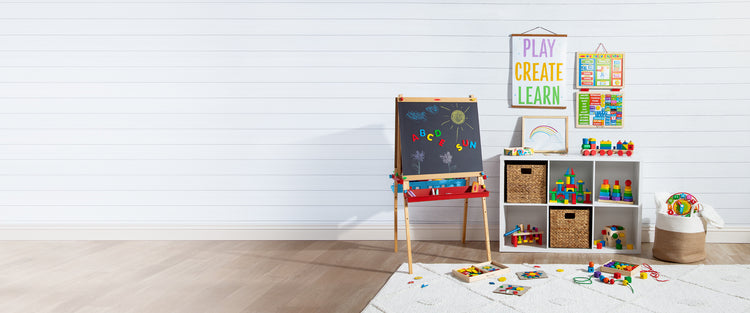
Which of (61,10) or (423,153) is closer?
(423,153)

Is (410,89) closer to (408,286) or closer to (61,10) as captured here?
(408,286)

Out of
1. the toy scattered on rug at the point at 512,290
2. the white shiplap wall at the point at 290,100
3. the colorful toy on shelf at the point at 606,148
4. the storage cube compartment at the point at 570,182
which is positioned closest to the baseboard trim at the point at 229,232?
the white shiplap wall at the point at 290,100

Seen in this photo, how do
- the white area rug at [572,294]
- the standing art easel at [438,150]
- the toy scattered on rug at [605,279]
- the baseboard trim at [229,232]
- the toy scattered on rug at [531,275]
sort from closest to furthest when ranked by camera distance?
the white area rug at [572,294]
the toy scattered on rug at [605,279]
the toy scattered on rug at [531,275]
the standing art easel at [438,150]
the baseboard trim at [229,232]

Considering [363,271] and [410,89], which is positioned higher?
Answer: [410,89]

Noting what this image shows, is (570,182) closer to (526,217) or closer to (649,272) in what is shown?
(526,217)

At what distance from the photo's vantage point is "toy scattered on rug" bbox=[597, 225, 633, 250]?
A: 138 inches

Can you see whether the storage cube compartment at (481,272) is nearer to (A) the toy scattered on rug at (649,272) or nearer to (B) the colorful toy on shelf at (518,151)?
(A) the toy scattered on rug at (649,272)

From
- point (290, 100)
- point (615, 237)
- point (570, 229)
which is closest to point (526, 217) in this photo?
point (570, 229)

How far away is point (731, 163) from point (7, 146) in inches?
230

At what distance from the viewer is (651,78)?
3.71 metres

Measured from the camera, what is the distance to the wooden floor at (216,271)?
8.48 feet

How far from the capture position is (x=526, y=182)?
11.6 ft

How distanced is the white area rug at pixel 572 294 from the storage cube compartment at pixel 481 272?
1.2 inches

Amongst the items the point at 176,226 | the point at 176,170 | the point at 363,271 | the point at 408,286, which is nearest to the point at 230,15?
the point at 176,170
